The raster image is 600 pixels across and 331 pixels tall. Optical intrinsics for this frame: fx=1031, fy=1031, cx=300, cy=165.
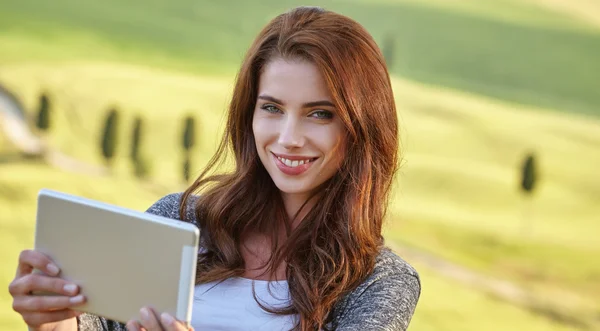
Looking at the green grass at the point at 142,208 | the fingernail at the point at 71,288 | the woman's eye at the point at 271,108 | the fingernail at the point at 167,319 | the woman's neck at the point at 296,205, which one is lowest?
the green grass at the point at 142,208

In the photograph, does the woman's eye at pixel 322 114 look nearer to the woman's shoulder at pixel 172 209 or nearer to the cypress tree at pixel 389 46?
the woman's shoulder at pixel 172 209

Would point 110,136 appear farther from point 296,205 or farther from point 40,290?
point 40,290

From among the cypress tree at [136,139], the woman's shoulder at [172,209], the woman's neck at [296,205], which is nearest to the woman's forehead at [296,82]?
the woman's neck at [296,205]

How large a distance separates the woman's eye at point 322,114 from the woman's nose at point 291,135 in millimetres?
38

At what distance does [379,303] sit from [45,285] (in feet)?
2.14

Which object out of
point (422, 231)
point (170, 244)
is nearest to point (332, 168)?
point (170, 244)

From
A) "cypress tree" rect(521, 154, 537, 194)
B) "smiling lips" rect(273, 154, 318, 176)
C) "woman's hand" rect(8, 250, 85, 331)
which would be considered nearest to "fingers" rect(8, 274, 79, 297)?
"woman's hand" rect(8, 250, 85, 331)

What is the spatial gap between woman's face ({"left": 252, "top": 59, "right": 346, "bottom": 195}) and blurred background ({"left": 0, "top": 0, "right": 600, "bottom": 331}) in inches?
82.0

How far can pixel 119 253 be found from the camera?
1.72 m

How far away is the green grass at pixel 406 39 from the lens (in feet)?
13.8

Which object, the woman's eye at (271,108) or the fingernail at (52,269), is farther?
the woman's eye at (271,108)

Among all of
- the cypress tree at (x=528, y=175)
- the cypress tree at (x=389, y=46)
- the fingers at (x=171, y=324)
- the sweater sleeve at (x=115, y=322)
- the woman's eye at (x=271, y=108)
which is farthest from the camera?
the cypress tree at (x=389, y=46)

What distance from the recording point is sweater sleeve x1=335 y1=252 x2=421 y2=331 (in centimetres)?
200

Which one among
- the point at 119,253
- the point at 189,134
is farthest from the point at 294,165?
the point at 189,134
